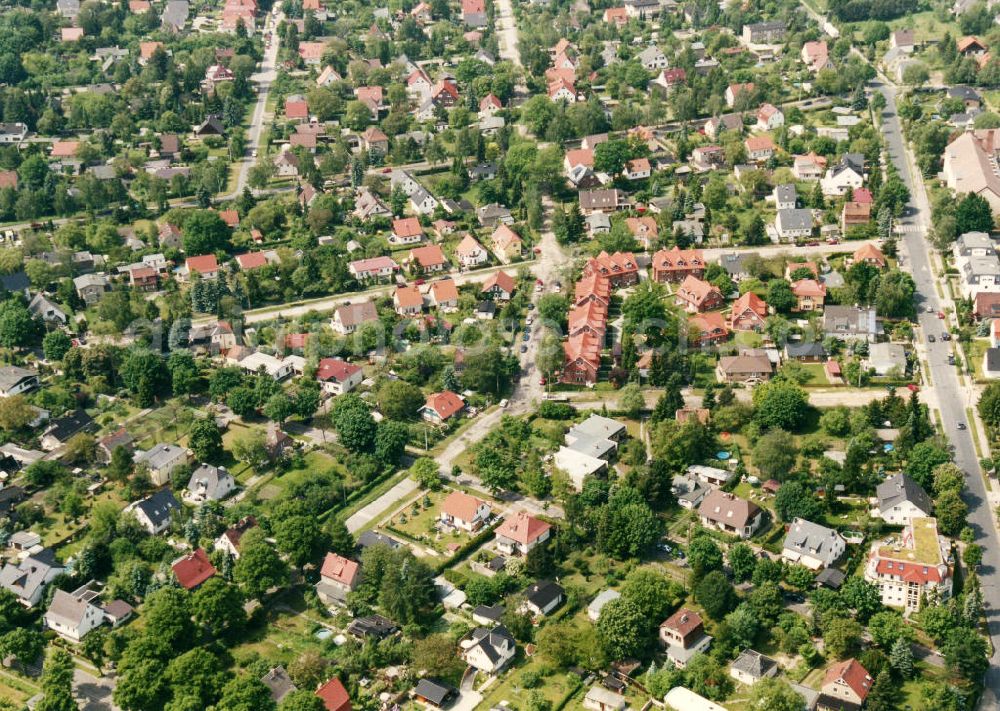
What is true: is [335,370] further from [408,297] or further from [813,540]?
[813,540]

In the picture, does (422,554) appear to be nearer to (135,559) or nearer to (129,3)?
(135,559)

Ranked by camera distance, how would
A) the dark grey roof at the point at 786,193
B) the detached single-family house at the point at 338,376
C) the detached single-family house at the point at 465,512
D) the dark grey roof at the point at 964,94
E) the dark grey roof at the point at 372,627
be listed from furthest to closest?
the dark grey roof at the point at 964,94
the dark grey roof at the point at 786,193
the detached single-family house at the point at 338,376
the detached single-family house at the point at 465,512
the dark grey roof at the point at 372,627

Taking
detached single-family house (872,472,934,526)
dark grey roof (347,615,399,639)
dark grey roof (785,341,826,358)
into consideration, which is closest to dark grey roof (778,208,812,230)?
dark grey roof (785,341,826,358)

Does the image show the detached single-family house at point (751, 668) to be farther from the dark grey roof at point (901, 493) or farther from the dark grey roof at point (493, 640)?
the dark grey roof at point (901, 493)

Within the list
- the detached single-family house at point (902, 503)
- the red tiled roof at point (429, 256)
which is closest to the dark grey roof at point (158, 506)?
the red tiled roof at point (429, 256)

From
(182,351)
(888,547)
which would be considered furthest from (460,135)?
(888,547)

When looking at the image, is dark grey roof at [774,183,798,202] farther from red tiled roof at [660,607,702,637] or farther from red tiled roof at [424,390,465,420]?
red tiled roof at [660,607,702,637]
